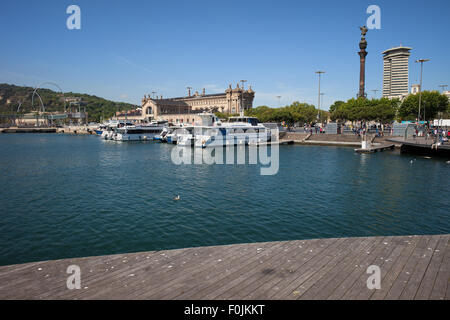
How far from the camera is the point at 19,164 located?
104 ft

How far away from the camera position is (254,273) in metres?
6.63

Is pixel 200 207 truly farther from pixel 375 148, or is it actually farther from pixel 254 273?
pixel 375 148

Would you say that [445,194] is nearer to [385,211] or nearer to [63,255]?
[385,211]

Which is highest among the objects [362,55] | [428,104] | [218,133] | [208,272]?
[362,55]

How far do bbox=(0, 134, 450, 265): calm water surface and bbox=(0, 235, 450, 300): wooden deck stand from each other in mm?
3738

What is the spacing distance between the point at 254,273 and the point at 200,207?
9.47 metres

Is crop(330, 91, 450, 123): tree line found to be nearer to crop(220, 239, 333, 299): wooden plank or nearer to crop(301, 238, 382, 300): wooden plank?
crop(301, 238, 382, 300): wooden plank

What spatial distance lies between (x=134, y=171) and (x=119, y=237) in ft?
53.1

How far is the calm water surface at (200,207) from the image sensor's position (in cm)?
1177

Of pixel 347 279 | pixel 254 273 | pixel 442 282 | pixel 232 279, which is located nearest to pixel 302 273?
pixel 347 279

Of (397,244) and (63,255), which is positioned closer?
(397,244)
